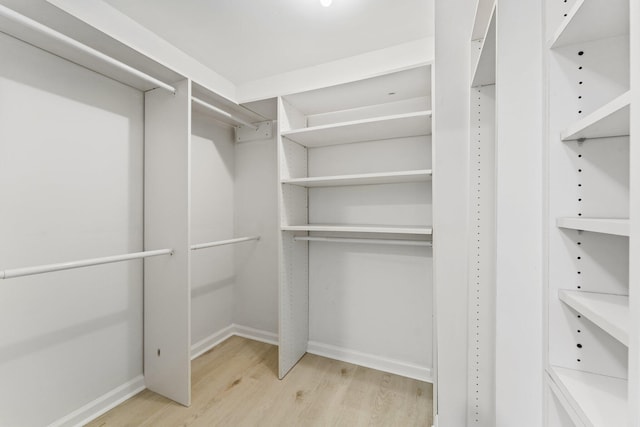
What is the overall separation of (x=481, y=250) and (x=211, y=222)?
7.08 ft

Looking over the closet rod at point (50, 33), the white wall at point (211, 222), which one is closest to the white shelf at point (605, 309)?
the closet rod at point (50, 33)

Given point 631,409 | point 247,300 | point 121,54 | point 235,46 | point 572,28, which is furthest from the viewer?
point 247,300

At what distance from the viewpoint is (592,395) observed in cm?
58

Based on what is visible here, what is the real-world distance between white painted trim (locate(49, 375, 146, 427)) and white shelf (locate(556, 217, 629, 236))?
2.47m

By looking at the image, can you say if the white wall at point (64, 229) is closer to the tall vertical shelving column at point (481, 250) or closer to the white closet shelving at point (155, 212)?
the white closet shelving at point (155, 212)

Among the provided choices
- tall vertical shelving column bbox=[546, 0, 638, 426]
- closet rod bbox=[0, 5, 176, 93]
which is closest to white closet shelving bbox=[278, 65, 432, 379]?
closet rod bbox=[0, 5, 176, 93]

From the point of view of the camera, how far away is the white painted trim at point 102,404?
1.58 meters

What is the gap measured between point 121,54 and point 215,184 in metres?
1.22

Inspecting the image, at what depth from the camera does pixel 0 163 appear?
Result: 132 cm

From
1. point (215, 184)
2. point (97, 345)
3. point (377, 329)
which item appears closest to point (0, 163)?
point (97, 345)

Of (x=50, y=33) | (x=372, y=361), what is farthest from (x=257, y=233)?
(x=50, y=33)

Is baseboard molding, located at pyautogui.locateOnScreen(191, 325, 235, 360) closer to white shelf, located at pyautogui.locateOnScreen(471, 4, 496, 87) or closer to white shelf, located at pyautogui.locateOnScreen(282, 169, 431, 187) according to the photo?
white shelf, located at pyautogui.locateOnScreen(282, 169, 431, 187)

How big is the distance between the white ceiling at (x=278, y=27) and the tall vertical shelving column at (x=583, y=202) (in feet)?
3.99

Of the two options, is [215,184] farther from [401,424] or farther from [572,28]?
[572,28]
